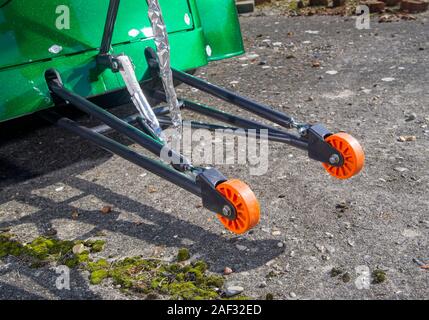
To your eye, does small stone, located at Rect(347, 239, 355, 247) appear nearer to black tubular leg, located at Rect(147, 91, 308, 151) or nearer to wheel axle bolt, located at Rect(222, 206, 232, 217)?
black tubular leg, located at Rect(147, 91, 308, 151)

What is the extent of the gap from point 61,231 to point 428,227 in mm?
1863

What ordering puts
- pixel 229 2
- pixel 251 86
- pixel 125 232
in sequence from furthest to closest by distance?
pixel 251 86 < pixel 229 2 < pixel 125 232

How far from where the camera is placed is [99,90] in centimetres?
311

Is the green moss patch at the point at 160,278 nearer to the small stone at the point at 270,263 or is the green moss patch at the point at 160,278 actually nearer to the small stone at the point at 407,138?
the small stone at the point at 270,263

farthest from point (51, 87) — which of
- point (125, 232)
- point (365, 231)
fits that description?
point (365, 231)

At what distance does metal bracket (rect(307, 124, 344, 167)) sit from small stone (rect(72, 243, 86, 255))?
1253mm

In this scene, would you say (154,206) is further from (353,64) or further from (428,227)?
(353,64)

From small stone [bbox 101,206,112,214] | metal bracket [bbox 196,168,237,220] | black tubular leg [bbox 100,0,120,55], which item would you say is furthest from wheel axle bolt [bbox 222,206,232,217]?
black tubular leg [bbox 100,0,120,55]

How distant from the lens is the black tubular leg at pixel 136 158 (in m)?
2.33

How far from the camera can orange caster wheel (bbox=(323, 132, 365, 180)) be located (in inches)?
101

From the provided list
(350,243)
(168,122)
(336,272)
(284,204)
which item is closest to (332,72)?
(168,122)

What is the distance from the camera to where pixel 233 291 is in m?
2.25

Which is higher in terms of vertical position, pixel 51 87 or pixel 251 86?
pixel 51 87

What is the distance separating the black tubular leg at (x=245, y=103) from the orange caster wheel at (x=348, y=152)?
1.04ft
